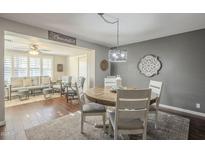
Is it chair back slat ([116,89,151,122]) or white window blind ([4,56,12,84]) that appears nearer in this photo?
chair back slat ([116,89,151,122])

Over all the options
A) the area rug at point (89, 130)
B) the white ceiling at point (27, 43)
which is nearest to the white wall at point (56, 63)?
the white ceiling at point (27, 43)

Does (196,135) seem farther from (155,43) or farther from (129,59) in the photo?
(129,59)

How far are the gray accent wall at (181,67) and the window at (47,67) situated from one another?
5.19 metres

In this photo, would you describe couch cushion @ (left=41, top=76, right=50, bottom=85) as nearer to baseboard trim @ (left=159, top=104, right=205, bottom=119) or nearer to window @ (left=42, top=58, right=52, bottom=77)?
window @ (left=42, top=58, right=52, bottom=77)

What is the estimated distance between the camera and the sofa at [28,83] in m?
5.39

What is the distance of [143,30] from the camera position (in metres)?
3.34

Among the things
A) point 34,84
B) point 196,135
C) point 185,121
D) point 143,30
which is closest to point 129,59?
point 143,30

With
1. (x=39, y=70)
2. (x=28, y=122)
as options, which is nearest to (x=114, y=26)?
(x=28, y=122)

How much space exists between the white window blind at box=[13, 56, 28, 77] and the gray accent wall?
5472mm

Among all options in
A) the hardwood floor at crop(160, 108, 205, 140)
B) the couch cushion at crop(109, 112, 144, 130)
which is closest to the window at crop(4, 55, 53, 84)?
the couch cushion at crop(109, 112, 144, 130)

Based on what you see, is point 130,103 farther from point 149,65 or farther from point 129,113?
point 149,65

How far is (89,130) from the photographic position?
2.47 metres

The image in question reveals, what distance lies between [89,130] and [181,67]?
3.01 metres

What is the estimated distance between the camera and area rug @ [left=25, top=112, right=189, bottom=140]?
2.22 metres
